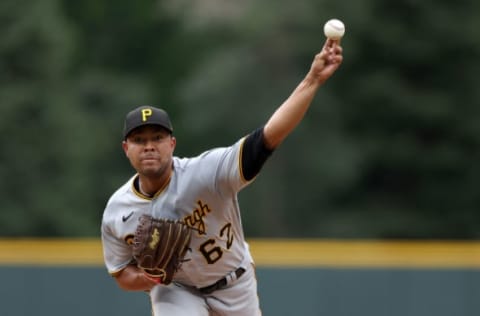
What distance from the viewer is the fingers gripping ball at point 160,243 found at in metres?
5.23

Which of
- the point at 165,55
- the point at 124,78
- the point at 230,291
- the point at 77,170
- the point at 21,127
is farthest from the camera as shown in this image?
the point at 165,55

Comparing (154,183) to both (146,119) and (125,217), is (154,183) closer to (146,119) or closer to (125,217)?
(125,217)

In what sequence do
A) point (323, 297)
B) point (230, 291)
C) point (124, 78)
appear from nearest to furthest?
point (230, 291) → point (323, 297) → point (124, 78)

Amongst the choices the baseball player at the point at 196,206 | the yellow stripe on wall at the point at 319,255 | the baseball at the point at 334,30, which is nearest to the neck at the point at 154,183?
the baseball player at the point at 196,206

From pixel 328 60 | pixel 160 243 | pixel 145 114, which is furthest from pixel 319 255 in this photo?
pixel 328 60

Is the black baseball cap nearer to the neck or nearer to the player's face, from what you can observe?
the player's face

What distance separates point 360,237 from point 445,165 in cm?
240

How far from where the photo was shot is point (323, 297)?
8617 millimetres

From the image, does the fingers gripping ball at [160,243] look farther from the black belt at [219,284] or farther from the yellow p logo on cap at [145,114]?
the yellow p logo on cap at [145,114]

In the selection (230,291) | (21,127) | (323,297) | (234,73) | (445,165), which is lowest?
(230,291)

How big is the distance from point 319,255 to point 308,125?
12.6m

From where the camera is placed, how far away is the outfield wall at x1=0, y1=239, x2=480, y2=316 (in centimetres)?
847

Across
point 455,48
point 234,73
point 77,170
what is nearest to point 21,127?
point 77,170

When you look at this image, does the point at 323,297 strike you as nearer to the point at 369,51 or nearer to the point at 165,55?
the point at 369,51
